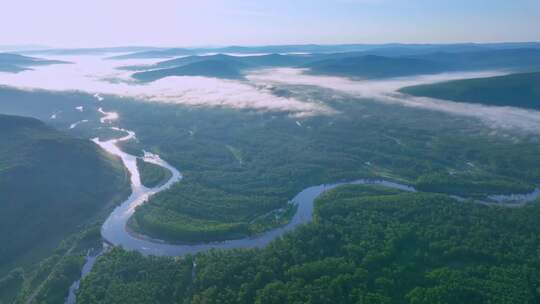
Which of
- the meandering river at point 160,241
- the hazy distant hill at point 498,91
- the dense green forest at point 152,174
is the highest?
the hazy distant hill at point 498,91

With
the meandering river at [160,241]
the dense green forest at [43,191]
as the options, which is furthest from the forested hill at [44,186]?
the meandering river at [160,241]

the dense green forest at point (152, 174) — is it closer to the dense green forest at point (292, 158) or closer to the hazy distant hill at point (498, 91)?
the dense green forest at point (292, 158)

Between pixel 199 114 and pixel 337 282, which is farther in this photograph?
pixel 199 114

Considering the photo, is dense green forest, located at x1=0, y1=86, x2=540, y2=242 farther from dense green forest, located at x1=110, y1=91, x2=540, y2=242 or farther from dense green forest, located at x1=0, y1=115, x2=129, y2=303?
dense green forest, located at x1=0, y1=115, x2=129, y2=303

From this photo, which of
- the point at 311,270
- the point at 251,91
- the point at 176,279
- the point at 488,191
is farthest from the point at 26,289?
the point at 251,91

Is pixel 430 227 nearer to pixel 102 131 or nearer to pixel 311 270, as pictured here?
pixel 311 270

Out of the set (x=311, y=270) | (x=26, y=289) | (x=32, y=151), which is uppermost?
(x=32, y=151)

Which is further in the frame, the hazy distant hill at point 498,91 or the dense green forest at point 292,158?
the hazy distant hill at point 498,91
